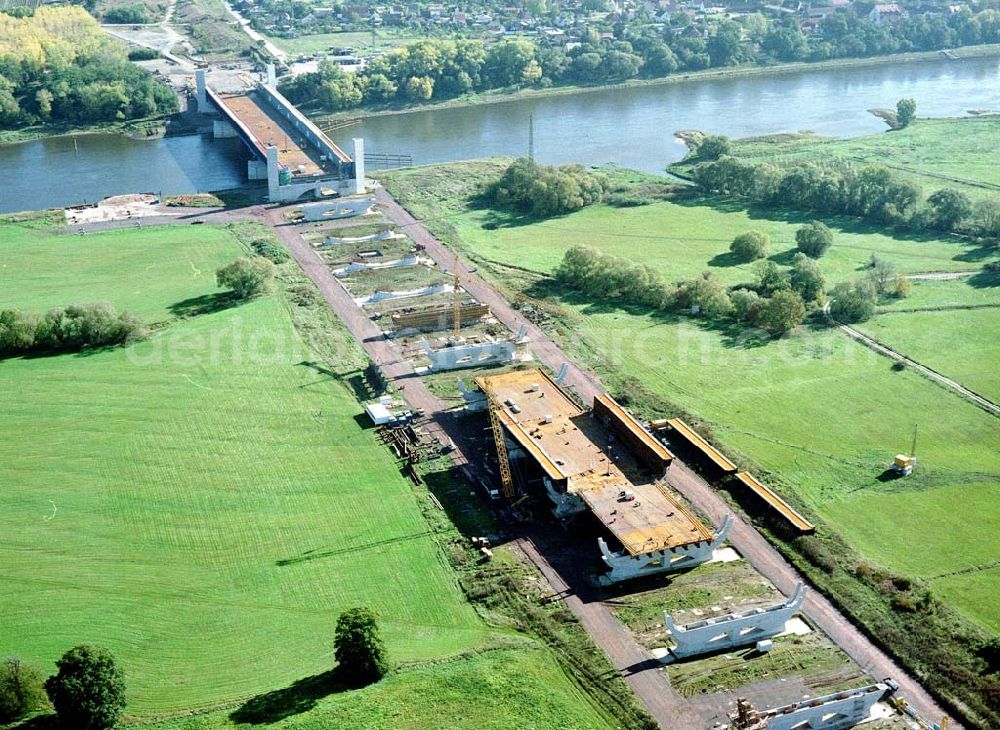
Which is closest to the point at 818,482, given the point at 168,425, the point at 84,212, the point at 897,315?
the point at 897,315

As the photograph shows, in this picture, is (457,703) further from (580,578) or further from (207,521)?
(207,521)

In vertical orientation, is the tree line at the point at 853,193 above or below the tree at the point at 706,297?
above

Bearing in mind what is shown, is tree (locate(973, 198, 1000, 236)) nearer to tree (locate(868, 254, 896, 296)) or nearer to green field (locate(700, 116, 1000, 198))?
green field (locate(700, 116, 1000, 198))

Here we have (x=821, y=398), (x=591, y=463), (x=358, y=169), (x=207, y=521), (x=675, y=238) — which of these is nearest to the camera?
(x=207, y=521)

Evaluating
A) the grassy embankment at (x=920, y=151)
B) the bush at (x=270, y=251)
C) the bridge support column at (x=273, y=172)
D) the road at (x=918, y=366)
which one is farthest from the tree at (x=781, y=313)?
the bridge support column at (x=273, y=172)

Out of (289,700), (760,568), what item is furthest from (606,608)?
(289,700)

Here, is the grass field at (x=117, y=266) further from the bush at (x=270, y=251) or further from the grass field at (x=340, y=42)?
the grass field at (x=340, y=42)

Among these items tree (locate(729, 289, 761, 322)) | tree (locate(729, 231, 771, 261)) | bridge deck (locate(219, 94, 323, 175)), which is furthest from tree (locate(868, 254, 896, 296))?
bridge deck (locate(219, 94, 323, 175))
